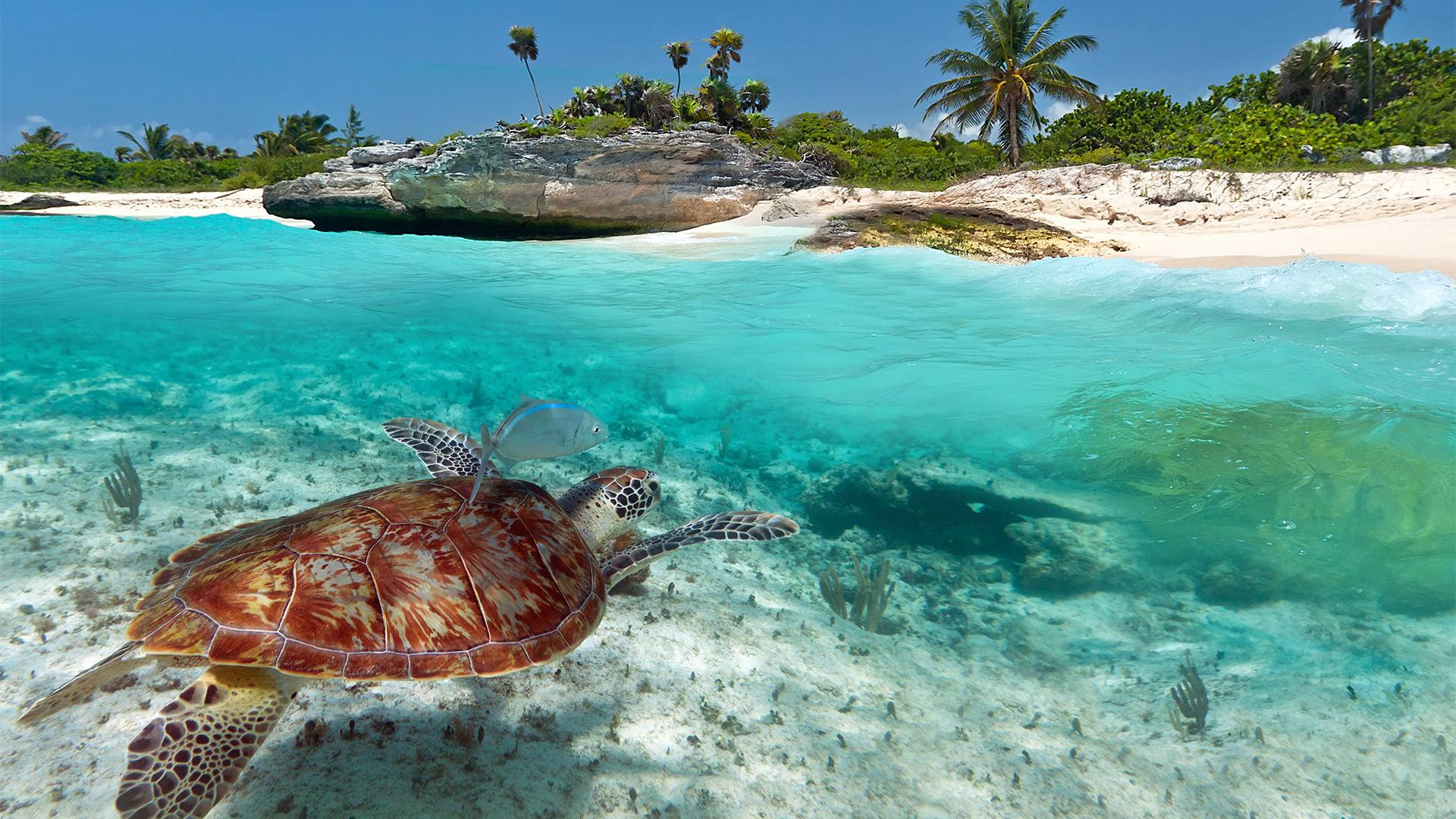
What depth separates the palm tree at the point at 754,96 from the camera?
1155 inches

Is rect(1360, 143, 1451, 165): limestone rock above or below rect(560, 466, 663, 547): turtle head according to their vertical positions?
above

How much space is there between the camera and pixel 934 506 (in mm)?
5219

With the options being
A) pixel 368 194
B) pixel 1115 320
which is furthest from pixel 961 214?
pixel 368 194

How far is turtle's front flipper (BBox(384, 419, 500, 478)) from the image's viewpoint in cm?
389

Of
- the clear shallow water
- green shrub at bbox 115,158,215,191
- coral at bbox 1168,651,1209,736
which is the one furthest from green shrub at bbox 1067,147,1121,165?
green shrub at bbox 115,158,215,191

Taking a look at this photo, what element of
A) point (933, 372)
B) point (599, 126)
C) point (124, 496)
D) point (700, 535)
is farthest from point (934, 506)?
point (599, 126)

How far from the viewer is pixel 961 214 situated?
1534 centimetres

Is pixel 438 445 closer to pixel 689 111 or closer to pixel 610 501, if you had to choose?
pixel 610 501

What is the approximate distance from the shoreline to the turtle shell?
1210 centimetres

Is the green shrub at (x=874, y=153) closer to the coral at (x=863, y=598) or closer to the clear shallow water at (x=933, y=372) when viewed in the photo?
→ the clear shallow water at (x=933, y=372)

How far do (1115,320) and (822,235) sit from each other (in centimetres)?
720

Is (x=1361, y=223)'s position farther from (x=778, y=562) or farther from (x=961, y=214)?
(x=778, y=562)

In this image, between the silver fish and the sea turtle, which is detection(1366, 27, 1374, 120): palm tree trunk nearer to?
the silver fish

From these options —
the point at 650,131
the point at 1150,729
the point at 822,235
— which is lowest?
the point at 1150,729
